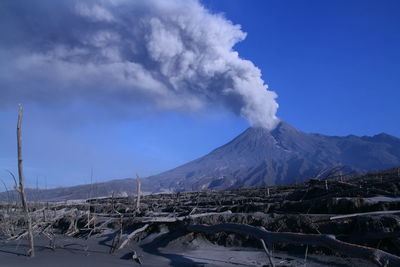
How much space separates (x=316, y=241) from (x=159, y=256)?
3.35 metres

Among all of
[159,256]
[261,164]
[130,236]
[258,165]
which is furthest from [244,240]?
[261,164]

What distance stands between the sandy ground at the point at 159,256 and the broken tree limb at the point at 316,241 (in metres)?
0.37

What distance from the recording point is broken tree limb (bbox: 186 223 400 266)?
15.7ft

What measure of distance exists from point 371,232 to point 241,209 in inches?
212

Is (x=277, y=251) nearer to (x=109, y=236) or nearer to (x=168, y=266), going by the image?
(x=168, y=266)

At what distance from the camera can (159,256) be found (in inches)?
291

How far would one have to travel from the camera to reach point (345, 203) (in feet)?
28.4

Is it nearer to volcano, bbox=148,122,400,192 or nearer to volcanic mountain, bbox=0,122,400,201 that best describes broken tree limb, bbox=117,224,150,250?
volcano, bbox=148,122,400,192

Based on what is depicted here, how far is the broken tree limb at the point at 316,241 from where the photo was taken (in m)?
4.77

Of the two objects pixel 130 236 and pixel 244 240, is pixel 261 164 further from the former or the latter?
pixel 244 240

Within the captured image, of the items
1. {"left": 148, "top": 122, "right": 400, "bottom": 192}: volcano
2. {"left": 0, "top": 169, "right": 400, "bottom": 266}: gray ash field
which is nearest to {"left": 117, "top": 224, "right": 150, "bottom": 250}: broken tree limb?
{"left": 0, "top": 169, "right": 400, "bottom": 266}: gray ash field

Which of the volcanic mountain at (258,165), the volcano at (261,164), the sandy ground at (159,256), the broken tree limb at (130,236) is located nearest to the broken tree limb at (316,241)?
the sandy ground at (159,256)

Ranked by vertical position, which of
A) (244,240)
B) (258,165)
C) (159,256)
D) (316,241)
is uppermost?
(258,165)

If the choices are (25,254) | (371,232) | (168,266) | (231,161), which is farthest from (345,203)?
(231,161)
